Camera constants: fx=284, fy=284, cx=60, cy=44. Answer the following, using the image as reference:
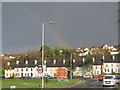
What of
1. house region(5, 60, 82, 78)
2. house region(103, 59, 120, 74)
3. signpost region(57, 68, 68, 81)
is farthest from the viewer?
house region(5, 60, 82, 78)

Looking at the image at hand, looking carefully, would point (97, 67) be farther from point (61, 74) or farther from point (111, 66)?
point (61, 74)

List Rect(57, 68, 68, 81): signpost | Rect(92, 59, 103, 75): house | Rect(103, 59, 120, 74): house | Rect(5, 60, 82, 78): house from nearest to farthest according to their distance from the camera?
Rect(57, 68, 68, 81): signpost, Rect(92, 59, 103, 75): house, Rect(103, 59, 120, 74): house, Rect(5, 60, 82, 78): house

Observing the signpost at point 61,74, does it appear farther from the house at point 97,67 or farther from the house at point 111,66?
the house at point 111,66

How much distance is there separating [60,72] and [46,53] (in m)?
115

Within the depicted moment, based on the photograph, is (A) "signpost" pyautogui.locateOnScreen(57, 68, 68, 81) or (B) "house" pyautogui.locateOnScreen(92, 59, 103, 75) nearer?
(A) "signpost" pyautogui.locateOnScreen(57, 68, 68, 81)

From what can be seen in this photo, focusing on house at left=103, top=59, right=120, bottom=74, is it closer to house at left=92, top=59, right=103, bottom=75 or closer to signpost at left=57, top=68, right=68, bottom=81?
house at left=92, top=59, right=103, bottom=75

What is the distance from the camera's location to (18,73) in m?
139

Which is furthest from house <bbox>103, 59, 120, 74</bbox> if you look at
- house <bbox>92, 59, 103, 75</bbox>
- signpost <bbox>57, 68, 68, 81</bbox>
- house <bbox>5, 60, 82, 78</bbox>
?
signpost <bbox>57, 68, 68, 81</bbox>

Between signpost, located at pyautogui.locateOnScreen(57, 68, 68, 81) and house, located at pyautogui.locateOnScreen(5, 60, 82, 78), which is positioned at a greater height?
signpost, located at pyautogui.locateOnScreen(57, 68, 68, 81)

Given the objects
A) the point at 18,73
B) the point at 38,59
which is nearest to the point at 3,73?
the point at 18,73

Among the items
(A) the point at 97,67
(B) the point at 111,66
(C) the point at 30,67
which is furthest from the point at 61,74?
(C) the point at 30,67

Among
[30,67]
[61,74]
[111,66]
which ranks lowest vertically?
[30,67]

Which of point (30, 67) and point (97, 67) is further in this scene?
point (30, 67)

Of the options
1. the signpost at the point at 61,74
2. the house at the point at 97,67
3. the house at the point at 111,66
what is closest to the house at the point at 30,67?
the house at the point at 97,67
